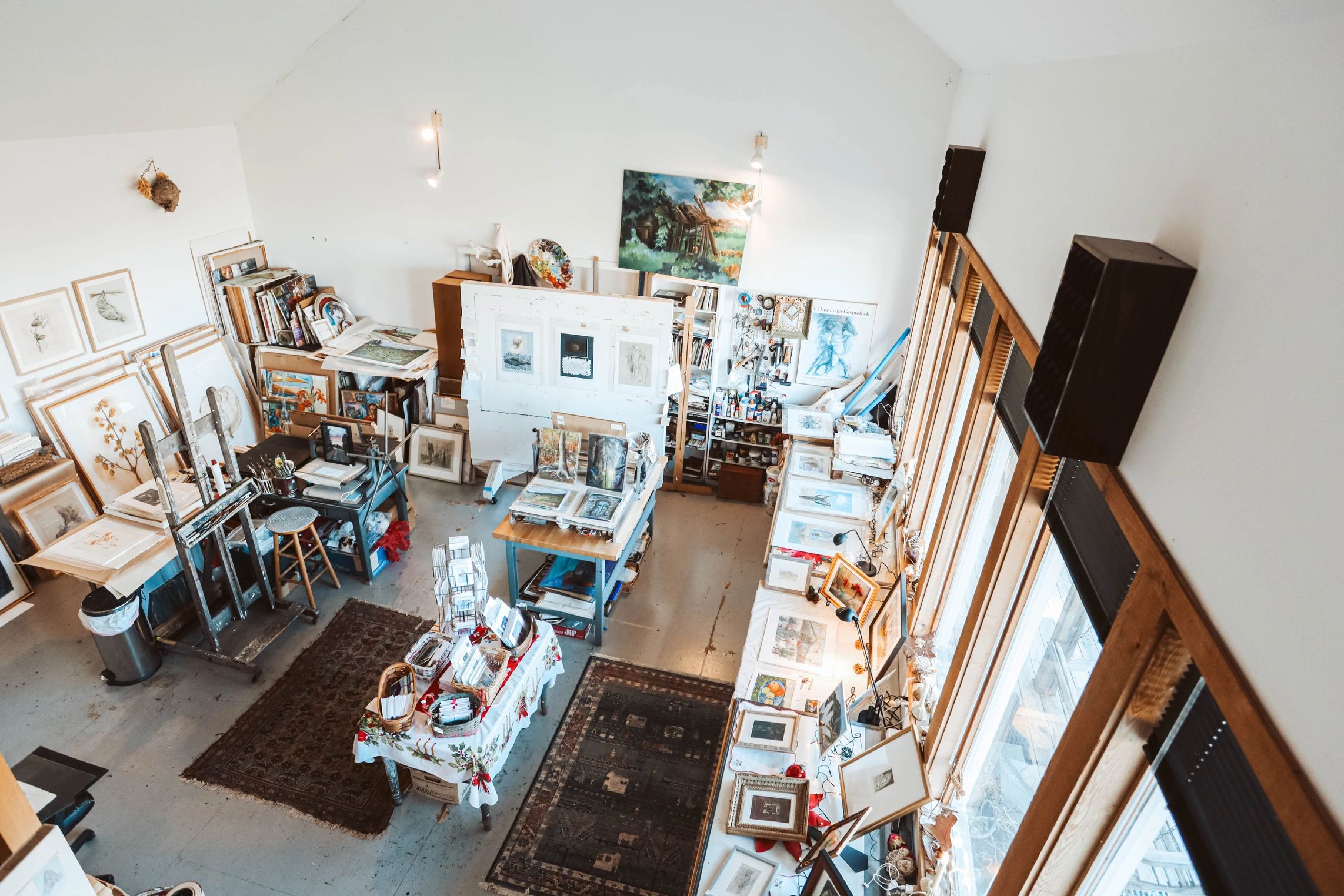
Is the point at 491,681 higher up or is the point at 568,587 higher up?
the point at 491,681

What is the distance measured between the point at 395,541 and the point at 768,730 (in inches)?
141

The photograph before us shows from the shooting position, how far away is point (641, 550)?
5.98m

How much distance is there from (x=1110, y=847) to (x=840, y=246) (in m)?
5.22

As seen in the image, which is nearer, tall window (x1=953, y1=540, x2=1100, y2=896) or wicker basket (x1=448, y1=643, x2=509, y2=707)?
tall window (x1=953, y1=540, x2=1100, y2=896)

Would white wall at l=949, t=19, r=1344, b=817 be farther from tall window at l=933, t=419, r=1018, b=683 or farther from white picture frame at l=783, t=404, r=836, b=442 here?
white picture frame at l=783, t=404, r=836, b=442

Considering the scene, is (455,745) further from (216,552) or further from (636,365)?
(636,365)

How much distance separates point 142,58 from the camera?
16.0 feet

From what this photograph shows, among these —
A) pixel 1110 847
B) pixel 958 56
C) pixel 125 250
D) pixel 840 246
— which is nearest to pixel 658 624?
pixel 840 246

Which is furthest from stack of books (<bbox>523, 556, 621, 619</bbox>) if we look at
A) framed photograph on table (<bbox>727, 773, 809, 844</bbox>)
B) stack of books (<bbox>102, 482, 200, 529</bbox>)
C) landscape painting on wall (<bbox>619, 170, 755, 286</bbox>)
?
landscape painting on wall (<bbox>619, 170, 755, 286</bbox>)

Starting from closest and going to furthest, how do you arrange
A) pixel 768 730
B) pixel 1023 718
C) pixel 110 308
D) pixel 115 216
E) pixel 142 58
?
pixel 1023 718
pixel 768 730
pixel 142 58
pixel 115 216
pixel 110 308

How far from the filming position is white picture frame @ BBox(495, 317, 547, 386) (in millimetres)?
6332

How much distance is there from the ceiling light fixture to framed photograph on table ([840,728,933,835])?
5771 millimetres

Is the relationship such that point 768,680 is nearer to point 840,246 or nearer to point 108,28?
point 840,246

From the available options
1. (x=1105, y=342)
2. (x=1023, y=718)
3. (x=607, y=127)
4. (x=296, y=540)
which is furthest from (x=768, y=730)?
(x=607, y=127)
